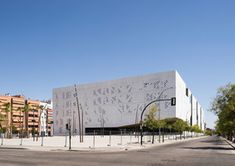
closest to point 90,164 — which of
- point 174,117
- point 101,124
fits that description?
point 174,117

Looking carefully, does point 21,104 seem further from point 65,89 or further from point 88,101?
point 88,101

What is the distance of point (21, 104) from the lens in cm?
19200

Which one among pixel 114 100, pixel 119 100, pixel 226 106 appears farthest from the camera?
pixel 114 100

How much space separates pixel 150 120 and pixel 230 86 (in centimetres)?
2105

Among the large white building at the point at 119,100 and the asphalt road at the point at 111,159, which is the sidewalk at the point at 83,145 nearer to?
the asphalt road at the point at 111,159

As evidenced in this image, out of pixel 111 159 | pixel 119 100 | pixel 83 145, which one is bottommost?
pixel 83 145

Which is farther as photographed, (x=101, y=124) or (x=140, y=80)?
(x=101, y=124)

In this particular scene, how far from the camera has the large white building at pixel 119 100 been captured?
402 feet

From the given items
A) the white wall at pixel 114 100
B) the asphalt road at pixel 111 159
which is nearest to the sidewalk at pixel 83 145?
the asphalt road at pixel 111 159

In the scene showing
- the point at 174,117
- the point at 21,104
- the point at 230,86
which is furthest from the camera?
the point at 21,104

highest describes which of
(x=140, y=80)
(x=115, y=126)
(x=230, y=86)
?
(x=140, y=80)

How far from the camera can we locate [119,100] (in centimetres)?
13538

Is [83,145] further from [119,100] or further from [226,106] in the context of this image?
[119,100]

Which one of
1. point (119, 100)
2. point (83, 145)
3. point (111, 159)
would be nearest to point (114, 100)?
point (119, 100)
